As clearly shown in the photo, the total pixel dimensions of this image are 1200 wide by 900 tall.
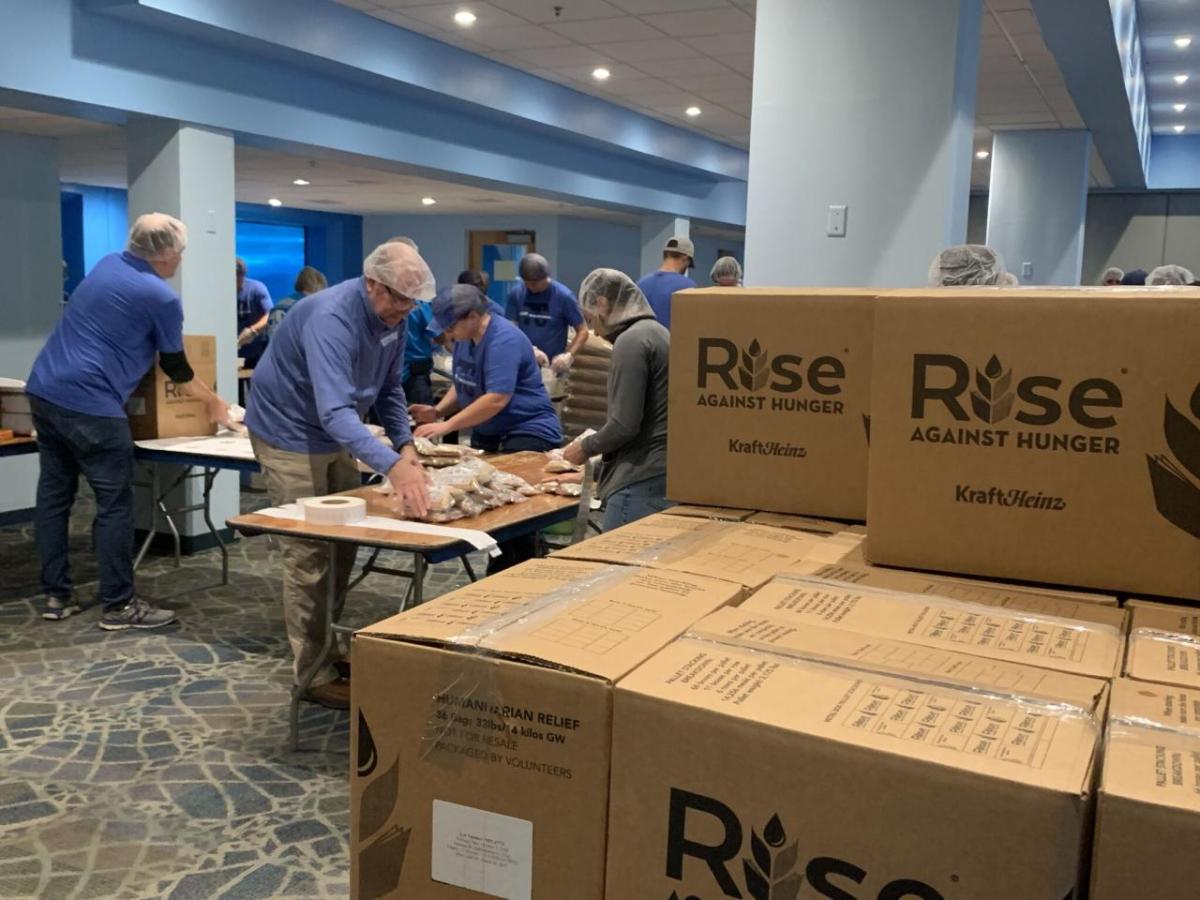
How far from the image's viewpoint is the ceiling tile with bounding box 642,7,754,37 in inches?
230

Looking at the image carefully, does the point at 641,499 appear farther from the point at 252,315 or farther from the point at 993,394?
the point at 252,315

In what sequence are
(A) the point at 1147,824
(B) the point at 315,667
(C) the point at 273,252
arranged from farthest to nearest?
1. (C) the point at 273,252
2. (B) the point at 315,667
3. (A) the point at 1147,824

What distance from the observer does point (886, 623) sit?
1147mm

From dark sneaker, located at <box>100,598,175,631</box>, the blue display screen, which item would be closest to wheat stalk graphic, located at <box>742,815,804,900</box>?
dark sneaker, located at <box>100,598,175,631</box>

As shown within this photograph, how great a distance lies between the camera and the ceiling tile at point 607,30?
606cm

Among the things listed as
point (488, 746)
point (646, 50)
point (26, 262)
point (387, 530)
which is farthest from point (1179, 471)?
point (26, 262)

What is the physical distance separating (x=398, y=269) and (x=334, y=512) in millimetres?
788

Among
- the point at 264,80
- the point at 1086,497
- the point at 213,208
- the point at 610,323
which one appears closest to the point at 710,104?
the point at 264,80

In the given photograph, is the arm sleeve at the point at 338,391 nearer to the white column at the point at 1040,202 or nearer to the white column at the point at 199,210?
the white column at the point at 199,210

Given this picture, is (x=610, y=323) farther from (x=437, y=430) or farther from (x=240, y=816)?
(x=240, y=816)

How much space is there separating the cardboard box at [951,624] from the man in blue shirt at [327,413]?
1.95 metres

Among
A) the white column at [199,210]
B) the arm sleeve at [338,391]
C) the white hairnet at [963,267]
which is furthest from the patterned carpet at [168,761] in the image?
the white hairnet at [963,267]

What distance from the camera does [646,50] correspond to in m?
6.71

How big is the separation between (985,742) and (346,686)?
303cm
